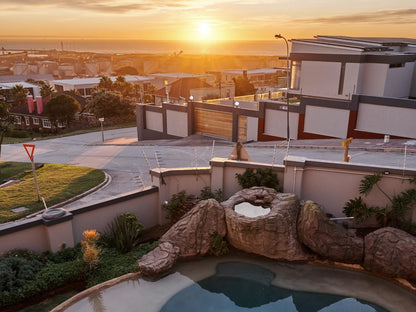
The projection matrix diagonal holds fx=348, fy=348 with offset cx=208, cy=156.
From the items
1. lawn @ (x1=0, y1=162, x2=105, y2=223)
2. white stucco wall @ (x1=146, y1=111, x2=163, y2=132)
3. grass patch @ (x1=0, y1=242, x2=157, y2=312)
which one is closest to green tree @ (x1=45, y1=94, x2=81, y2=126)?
white stucco wall @ (x1=146, y1=111, x2=163, y2=132)

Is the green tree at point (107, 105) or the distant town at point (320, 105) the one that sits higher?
the distant town at point (320, 105)

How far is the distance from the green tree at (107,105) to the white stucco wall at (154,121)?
18783 millimetres

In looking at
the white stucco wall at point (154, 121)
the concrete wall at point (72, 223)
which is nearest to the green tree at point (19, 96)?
the white stucco wall at point (154, 121)

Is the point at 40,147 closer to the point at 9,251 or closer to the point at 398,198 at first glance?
the point at 9,251

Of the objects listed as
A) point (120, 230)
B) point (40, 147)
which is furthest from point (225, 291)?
point (40, 147)

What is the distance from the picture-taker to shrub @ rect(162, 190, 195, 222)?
16.3 m

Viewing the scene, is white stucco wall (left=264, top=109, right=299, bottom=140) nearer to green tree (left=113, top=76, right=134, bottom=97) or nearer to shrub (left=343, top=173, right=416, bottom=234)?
shrub (left=343, top=173, right=416, bottom=234)

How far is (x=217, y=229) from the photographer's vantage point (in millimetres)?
14211

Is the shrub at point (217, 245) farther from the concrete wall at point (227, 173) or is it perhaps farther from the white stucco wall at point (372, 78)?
the white stucco wall at point (372, 78)

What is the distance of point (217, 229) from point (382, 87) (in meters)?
31.0

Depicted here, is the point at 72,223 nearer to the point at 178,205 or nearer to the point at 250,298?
the point at 178,205

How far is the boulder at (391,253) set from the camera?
12.4m

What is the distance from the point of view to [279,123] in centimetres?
3491

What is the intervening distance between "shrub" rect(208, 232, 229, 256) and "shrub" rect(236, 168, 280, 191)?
2.98 m
